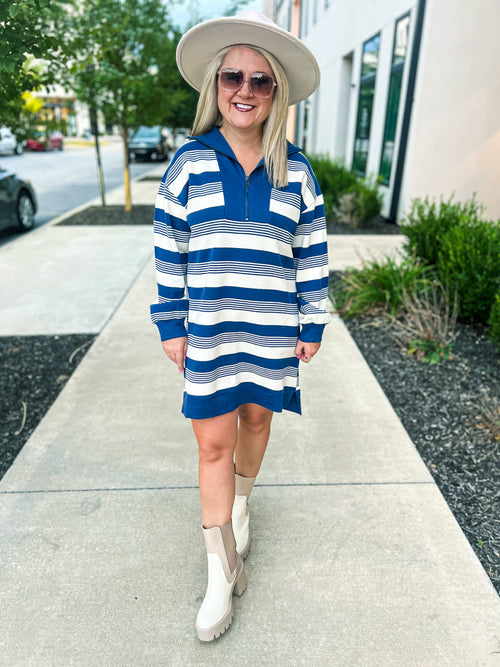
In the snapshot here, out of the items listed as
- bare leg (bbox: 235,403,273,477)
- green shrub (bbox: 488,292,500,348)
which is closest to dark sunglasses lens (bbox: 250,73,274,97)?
bare leg (bbox: 235,403,273,477)

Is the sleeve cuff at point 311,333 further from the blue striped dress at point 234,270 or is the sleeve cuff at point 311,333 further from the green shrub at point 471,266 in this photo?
the green shrub at point 471,266

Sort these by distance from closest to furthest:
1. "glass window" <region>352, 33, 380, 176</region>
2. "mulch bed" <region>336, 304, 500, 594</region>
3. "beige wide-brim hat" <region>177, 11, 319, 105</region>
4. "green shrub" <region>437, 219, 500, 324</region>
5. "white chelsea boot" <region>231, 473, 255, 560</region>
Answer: "beige wide-brim hat" <region>177, 11, 319, 105</region>, "white chelsea boot" <region>231, 473, 255, 560</region>, "mulch bed" <region>336, 304, 500, 594</region>, "green shrub" <region>437, 219, 500, 324</region>, "glass window" <region>352, 33, 380, 176</region>

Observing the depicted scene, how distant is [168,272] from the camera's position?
5.99 ft

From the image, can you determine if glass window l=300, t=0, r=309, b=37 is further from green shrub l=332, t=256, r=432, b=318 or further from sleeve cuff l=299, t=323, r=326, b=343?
sleeve cuff l=299, t=323, r=326, b=343

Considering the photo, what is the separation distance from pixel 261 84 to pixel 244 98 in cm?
8

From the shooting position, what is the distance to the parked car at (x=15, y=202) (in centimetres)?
834

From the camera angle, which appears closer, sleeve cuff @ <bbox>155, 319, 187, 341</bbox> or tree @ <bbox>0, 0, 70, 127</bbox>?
sleeve cuff @ <bbox>155, 319, 187, 341</bbox>

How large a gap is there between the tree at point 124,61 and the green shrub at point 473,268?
703 cm

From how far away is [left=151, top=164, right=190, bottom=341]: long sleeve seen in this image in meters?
1.75

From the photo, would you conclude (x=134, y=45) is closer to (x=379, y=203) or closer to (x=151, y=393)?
(x=379, y=203)

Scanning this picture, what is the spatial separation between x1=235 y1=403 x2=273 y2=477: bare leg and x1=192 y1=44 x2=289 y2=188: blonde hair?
2.76 ft

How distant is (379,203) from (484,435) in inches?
268

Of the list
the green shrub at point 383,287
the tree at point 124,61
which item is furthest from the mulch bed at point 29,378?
the tree at point 124,61

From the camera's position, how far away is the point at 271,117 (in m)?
1.79
